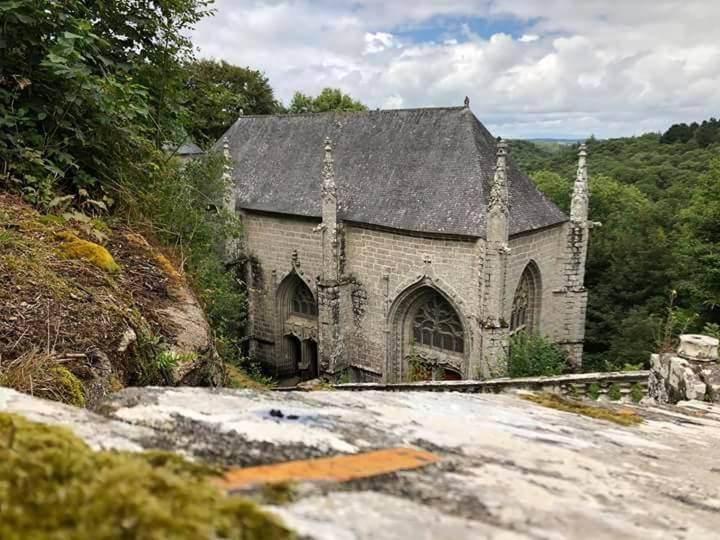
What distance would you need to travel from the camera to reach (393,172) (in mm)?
17797

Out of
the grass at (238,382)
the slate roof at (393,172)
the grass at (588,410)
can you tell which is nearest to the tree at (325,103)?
the slate roof at (393,172)

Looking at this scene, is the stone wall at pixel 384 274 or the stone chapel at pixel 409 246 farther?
the stone wall at pixel 384 274

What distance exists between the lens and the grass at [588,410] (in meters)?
3.01

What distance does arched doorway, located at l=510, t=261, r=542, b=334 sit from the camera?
17.2 metres

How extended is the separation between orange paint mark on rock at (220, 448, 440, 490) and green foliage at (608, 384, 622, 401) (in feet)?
21.1

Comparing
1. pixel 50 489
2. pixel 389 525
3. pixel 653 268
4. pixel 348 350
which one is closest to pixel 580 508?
pixel 389 525

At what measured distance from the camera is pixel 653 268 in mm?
23406

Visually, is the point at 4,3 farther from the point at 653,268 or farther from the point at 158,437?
the point at 653,268

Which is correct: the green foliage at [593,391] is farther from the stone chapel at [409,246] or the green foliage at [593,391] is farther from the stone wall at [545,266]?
the stone wall at [545,266]

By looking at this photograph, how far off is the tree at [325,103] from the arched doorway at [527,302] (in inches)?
1055

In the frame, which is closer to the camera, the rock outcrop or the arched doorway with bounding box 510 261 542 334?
the rock outcrop

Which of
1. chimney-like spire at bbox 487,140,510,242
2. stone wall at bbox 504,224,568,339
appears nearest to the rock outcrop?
chimney-like spire at bbox 487,140,510,242

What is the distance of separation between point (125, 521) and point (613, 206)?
43.6 meters

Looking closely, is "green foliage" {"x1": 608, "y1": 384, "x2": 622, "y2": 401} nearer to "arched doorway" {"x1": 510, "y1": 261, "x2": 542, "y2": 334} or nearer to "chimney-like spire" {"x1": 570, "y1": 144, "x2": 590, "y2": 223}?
"arched doorway" {"x1": 510, "y1": 261, "x2": 542, "y2": 334}
